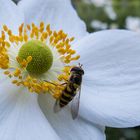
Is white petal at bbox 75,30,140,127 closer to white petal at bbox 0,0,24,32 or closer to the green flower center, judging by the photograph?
the green flower center

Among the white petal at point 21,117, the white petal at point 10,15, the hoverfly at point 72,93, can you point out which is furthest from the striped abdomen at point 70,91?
the white petal at point 10,15

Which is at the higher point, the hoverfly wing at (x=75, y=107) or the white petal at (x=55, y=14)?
the white petal at (x=55, y=14)

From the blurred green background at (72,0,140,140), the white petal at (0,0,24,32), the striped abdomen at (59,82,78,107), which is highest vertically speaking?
the blurred green background at (72,0,140,140)

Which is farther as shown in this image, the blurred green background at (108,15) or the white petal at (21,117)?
the blurred green background at (108,15)

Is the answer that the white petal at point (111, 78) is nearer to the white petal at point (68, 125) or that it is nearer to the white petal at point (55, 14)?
the white petal at point (68, 125)

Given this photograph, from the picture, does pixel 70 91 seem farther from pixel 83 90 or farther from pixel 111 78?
pixel 111 78

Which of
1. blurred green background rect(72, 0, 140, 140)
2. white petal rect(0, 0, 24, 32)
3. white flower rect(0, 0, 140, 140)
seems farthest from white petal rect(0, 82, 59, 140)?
blurred green background rect(72, 0, 140, 140)
